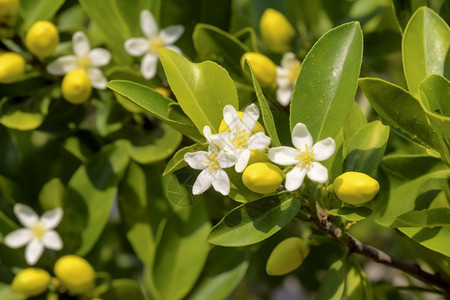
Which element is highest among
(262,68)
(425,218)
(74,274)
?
(262,68)

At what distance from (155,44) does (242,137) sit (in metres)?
0.57

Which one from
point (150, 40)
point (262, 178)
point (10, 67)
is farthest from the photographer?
point (150, 40)

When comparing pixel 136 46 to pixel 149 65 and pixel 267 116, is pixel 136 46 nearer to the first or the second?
pixel 149 65

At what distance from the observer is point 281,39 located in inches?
58.0

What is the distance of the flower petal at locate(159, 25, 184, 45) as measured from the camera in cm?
139

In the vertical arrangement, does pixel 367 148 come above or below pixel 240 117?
below

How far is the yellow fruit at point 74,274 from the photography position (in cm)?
130

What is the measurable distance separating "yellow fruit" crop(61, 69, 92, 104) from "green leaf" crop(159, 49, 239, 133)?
388 millimetres

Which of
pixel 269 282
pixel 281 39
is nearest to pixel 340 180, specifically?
pixel 281 39

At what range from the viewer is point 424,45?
1.03 metres

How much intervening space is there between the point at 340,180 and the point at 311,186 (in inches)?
5.7

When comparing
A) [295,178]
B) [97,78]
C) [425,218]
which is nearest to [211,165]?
[295,178]

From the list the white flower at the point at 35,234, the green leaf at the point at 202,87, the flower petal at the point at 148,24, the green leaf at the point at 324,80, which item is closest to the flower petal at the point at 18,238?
the white flower at the point at 35,234

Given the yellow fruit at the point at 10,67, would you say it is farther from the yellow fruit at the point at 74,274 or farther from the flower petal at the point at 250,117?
the flower petal at the point at 250,117
